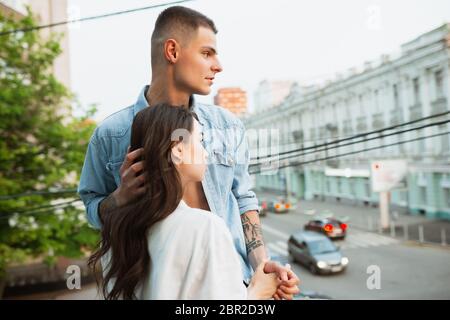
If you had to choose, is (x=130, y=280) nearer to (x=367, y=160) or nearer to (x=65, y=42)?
(x=65, y=42)

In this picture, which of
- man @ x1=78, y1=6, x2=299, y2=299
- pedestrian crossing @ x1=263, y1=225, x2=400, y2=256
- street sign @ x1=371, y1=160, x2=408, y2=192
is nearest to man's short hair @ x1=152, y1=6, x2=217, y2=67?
man @ x1=78, y1=6, x2=299, y2=299

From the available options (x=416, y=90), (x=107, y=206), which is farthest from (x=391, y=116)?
(x=107, y=206)

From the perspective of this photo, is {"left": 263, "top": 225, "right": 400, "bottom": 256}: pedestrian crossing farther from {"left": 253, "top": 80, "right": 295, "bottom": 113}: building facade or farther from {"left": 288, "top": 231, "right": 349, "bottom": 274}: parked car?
{"left": 253, "top": 80, "right": 295, "bottom": 113}: building facade

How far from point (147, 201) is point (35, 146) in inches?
323

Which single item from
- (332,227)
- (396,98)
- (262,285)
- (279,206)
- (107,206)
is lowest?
(332,227)

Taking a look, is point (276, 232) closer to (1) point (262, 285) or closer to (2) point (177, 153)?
(1) point (262, 285)

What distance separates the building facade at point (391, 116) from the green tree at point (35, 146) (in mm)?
6062

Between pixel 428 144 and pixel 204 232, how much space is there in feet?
47.8

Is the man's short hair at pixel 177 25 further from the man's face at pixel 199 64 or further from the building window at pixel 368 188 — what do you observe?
the building window at pixel 368 188

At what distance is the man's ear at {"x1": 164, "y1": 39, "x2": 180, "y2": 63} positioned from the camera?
1.23 m

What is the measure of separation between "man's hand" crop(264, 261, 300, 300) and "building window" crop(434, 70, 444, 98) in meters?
13.8

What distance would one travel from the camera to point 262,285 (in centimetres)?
108

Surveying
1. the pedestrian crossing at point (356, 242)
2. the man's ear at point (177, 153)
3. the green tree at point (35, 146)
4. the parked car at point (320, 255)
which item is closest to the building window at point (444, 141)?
the pedestrian crossing at point (356, 242)

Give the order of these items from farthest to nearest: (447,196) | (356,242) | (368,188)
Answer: (368,188) < (356,242) < (447,196)
